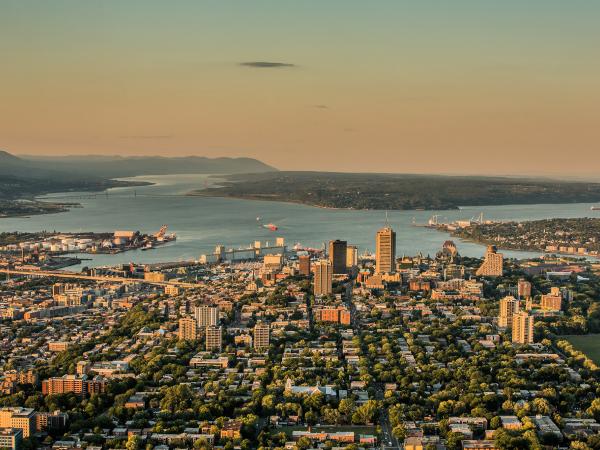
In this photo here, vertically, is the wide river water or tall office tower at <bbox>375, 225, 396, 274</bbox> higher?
tall office tower at <bbox>375, 225, 396, 274</bbox>

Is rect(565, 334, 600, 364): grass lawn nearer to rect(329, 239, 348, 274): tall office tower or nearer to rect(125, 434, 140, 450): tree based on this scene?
rect(329, 239, 348, 274): tall office tower

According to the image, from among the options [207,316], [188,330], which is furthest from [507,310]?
[188,330]

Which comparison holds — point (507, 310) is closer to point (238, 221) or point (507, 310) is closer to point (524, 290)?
point (524, 290)

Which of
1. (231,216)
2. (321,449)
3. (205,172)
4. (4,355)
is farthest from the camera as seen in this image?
(205,172)

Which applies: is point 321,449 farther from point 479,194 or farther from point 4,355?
point 479,194

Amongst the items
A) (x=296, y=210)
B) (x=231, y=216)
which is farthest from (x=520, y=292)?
(x=296, y=210)

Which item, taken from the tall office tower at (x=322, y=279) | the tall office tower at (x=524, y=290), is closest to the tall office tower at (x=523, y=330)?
the tall office tower at (x=524, y=290)

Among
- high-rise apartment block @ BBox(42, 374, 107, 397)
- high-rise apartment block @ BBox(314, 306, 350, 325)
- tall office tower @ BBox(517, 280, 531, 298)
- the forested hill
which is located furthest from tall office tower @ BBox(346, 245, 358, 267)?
the forested hill

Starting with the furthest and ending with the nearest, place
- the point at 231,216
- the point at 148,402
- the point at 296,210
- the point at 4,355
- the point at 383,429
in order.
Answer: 1. the point at 296,210
2. the point at 231,216
3. the point at 4,355
4. the point at 148,402
5. the point at 383,429

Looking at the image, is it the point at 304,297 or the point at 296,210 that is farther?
the point at 296,210
